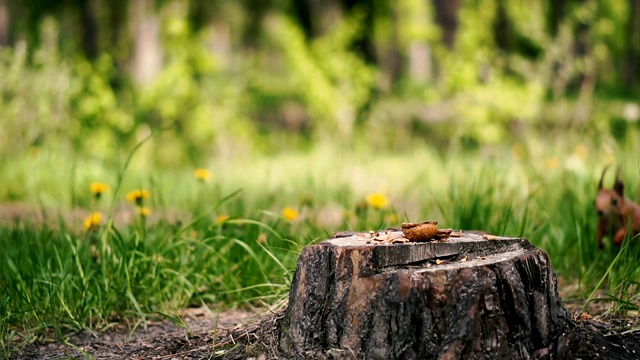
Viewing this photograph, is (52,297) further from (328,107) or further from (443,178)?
(328,107)

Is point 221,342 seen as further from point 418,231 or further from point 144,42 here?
point 144,42

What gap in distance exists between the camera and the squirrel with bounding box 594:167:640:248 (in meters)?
3.32

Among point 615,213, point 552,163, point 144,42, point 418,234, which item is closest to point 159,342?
point 418,234

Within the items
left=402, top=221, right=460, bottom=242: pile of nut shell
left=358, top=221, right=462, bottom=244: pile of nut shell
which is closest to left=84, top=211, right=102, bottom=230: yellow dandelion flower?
left=358, top=221, right=462, bottom=244: pile of nut shell

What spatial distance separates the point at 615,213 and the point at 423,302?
1.66 m

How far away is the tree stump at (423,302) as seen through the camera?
2096 millimetres

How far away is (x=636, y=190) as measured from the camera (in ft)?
14.5

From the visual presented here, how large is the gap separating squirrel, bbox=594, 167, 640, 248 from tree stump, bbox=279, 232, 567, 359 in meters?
1.20

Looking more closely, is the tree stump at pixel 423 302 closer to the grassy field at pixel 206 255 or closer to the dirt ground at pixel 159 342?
the dirt ground at pixel 159 342

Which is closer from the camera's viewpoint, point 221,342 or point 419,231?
point 419,231

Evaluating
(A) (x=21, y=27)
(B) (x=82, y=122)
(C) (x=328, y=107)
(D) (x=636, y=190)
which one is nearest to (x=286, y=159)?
(C) (x=328, y=107)

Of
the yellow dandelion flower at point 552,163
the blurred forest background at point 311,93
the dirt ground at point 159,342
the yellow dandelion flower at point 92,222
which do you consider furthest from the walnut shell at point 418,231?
the blurred forest background at point 311,93

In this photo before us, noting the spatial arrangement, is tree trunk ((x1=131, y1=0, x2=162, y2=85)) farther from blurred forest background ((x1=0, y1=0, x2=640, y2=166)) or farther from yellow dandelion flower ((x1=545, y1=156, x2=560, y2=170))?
yellow dandelion flower ((x1=545, y1=156, x2=560, y2=170))

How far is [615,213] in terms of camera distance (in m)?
3.37
